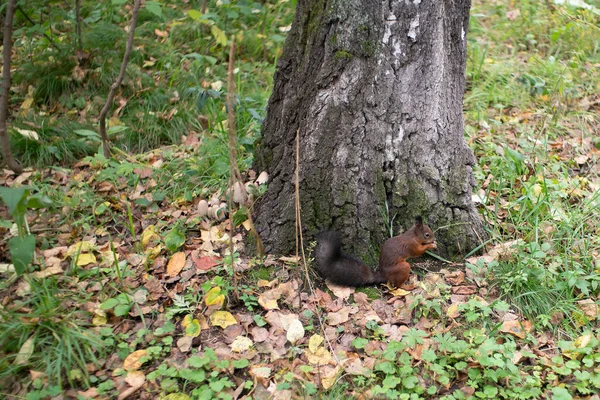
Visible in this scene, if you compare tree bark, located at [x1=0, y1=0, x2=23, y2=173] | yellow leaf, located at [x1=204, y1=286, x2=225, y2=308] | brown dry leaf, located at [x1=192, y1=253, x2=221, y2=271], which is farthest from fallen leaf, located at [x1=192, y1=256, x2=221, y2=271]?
tree bark, located at [x1=0, y1=0, x2=23, y2=173]

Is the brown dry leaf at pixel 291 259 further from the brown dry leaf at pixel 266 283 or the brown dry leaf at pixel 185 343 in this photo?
the brown dry leaf at pixel 185 343

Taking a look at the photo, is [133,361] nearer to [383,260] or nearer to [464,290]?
[383,260]

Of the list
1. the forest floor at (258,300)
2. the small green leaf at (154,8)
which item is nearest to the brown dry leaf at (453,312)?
the forest floor at (258,300)

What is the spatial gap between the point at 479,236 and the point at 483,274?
0.90 feet

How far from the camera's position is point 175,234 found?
11.6 feet

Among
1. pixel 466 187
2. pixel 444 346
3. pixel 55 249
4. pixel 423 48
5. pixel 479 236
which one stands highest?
pixel 423 48

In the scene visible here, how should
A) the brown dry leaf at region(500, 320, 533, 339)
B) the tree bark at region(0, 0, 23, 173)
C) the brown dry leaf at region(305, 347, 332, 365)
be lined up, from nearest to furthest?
the brown dry leaf at region(305, 347, 332, 365)
the brown dry leaf at region(500, 320, 533, 339)
the tree bark at region(0, 0, 23, 173)

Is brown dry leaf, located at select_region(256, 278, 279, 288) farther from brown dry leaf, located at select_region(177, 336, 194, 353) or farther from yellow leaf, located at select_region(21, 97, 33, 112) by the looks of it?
yellow leaf, located at select_region(21, 97, 33, 112)

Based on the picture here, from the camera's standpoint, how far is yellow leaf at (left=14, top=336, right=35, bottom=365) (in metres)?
2.71

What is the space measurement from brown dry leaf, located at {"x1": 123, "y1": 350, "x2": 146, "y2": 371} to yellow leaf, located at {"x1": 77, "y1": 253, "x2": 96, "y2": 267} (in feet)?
2.78

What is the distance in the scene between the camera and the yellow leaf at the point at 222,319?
299cm

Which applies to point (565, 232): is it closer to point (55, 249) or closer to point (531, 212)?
point (531, 212)

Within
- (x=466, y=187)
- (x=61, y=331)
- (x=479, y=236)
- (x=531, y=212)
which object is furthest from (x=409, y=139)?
(x=61, y=331)

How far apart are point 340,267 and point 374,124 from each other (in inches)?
33.7
